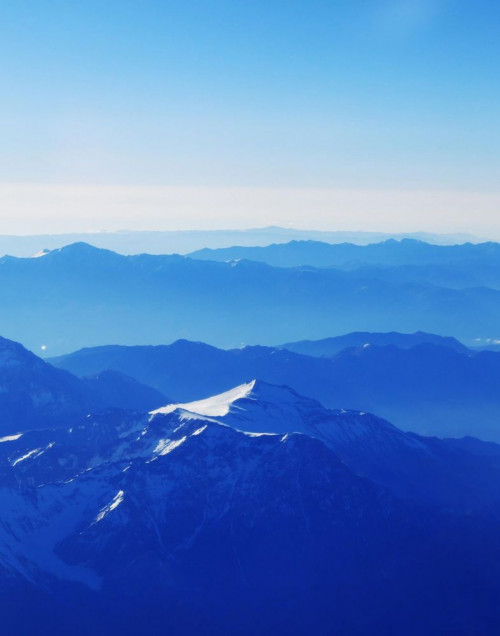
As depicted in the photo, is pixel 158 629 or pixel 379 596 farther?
pixel 379 596

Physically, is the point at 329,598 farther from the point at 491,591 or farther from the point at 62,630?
the point at 62,630

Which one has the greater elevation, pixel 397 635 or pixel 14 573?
pixel 14 573

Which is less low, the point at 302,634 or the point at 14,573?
the point at 14,573

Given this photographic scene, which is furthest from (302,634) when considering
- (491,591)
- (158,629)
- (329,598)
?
(491,591)

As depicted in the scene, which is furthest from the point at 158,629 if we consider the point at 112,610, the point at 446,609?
the point at 446,609

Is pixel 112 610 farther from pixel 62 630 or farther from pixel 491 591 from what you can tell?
pixel 491 591

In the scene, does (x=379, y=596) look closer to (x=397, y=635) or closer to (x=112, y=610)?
(x=397, y=635)

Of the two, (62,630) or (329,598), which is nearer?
(62,630)

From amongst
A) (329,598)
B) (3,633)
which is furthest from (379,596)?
(3,633)
